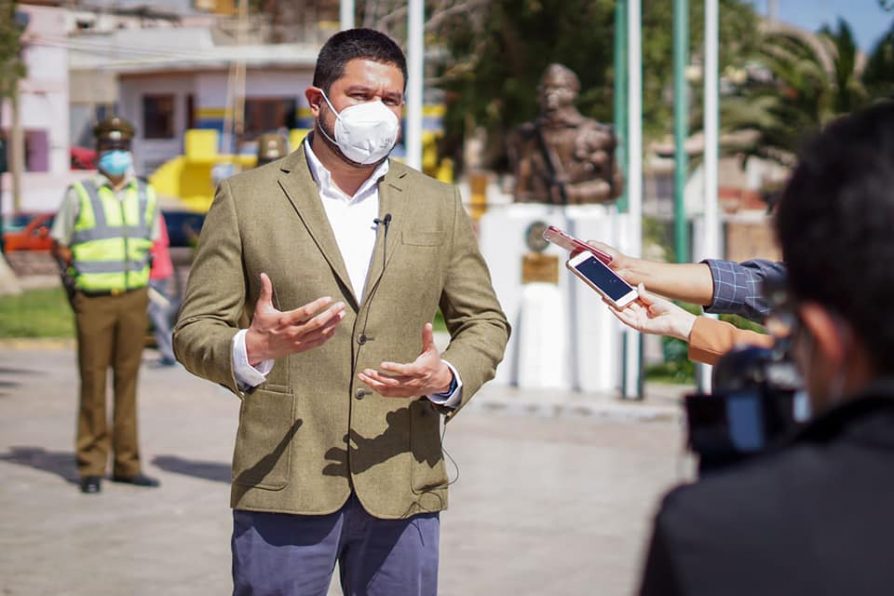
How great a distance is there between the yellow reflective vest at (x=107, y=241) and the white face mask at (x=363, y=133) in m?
5.53

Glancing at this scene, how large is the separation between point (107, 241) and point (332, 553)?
5.82 m

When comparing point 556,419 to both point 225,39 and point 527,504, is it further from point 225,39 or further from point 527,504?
point 225,39

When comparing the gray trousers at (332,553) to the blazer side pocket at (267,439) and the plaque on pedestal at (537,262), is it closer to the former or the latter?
the blazer side pocket at (267,439)

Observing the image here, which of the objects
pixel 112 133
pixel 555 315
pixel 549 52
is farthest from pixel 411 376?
pixel 549 52

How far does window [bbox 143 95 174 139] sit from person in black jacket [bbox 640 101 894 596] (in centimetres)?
5111

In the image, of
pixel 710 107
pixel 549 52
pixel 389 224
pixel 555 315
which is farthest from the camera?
pixel 549 52

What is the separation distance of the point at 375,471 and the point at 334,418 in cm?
15

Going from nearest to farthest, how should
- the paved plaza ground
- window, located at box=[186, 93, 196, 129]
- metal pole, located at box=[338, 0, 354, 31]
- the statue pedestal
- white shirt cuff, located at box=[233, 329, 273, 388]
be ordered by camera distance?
white shirt cuff, located at box=[233, 329, 273, 388] → the paved plaza ground → metal pole, located at box=[338, 0, 354, 31] → the statue pedestal → window, located at box=[186, 93, 196, 129]

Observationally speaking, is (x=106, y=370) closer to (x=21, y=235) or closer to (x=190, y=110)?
(x=21, y=235)

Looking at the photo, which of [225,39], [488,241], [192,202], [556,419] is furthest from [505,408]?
[225,39]

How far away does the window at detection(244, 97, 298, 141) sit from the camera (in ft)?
160

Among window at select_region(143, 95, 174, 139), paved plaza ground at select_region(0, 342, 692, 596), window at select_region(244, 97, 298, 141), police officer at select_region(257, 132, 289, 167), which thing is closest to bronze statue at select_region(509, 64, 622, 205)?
paved plaza ground at select_region(0, 342, 692, 596)

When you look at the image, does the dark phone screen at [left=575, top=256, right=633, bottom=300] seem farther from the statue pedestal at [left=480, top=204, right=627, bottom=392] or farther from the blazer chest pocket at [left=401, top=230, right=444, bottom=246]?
the statue pedestal at [left=480, top=204, right=627, bottom=392]

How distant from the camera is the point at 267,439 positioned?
3537 millimetres
